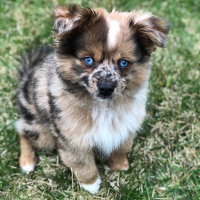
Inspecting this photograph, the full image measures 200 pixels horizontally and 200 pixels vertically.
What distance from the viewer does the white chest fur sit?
329 cm

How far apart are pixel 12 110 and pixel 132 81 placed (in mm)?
2248

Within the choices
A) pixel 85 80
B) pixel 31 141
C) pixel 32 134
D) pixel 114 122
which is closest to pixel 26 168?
pixel 31 141

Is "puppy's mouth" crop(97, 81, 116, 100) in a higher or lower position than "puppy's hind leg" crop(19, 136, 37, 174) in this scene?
higher

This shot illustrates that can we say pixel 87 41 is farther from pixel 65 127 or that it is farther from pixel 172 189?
pixel 172 189

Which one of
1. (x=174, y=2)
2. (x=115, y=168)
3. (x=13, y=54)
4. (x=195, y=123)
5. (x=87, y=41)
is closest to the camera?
(x=87, y=41)

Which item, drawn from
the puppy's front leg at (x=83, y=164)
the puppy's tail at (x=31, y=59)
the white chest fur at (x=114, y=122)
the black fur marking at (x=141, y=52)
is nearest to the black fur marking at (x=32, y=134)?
the puppy's front leg at (x=83, y=164)

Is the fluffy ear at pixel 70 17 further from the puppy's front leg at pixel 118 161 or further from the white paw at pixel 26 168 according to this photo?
the white paw at pixel 26 168

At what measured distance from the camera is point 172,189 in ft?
12.6

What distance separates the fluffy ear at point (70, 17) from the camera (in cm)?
277

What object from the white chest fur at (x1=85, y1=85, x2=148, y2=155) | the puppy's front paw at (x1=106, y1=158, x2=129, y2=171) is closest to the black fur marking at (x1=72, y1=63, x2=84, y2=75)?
the white chest fur at (x1=85, y1=85, x2=148, y2=155)

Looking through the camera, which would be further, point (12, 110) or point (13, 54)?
point (13, 54)

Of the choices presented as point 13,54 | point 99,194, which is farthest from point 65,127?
point 13,54

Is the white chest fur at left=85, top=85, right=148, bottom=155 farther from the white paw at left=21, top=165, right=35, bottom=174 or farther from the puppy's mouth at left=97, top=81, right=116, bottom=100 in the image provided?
the white paw at left=21, top=165, right=35, bottom=174

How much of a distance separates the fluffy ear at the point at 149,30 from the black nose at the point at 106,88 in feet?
1.88
